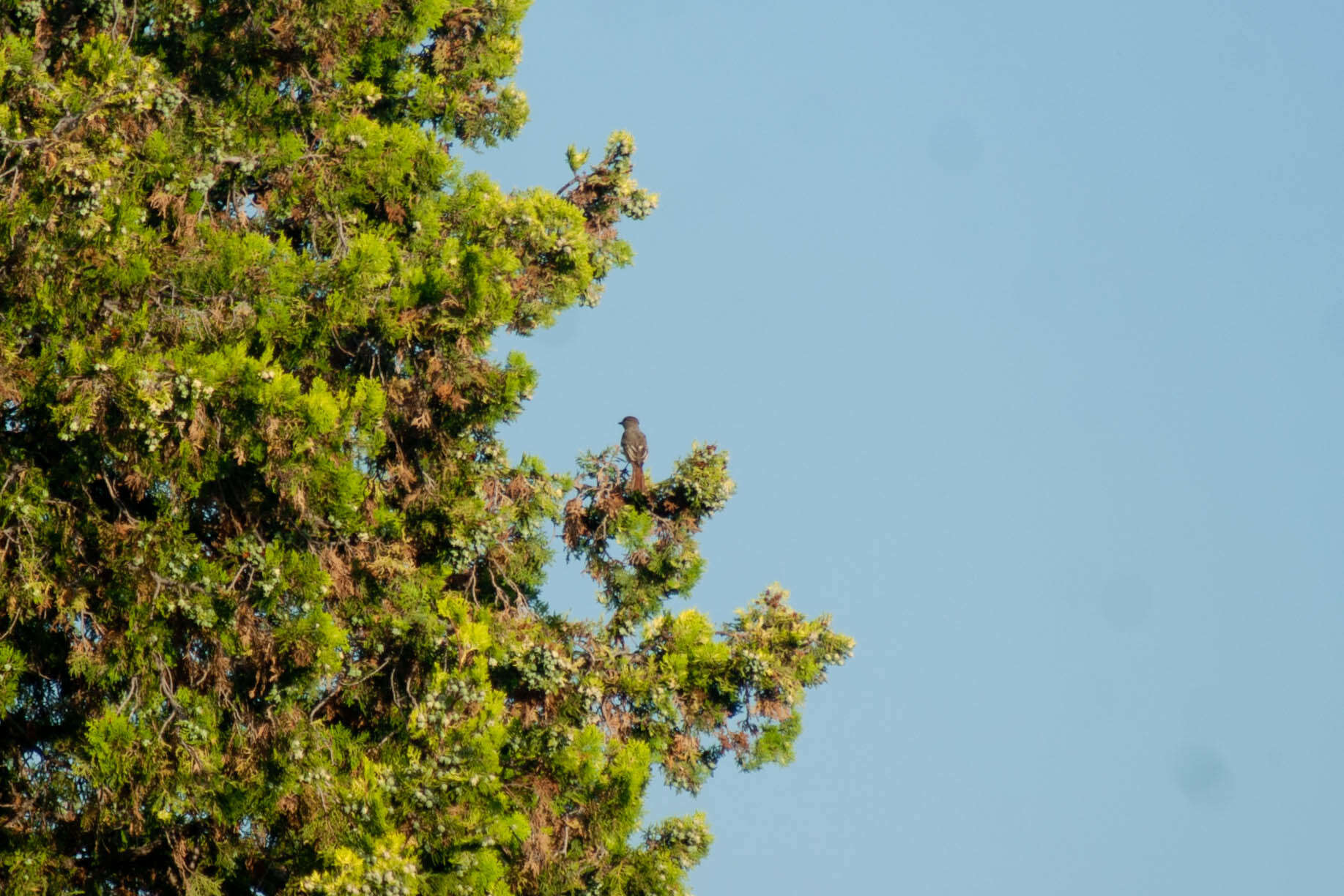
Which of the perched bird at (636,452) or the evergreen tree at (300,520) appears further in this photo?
the perched bird at (636,452)

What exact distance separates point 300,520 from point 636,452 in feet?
11.4

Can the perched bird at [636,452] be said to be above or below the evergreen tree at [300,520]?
above

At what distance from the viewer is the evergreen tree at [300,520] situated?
9.57m

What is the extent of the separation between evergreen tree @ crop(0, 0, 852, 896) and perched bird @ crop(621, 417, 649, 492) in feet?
0.38

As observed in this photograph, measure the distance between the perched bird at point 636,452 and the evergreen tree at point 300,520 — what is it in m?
0.12

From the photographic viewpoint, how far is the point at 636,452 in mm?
12898

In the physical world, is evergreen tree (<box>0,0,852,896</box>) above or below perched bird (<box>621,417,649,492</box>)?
below

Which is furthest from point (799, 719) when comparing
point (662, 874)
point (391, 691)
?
point (391, 691)

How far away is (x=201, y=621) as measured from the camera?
970 centimetres

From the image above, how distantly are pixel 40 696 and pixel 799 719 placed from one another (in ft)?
17.1

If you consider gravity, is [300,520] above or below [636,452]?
below

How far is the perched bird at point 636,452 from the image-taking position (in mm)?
12688

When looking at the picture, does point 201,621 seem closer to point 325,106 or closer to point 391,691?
point 391,691

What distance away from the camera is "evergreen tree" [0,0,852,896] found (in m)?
9.57
